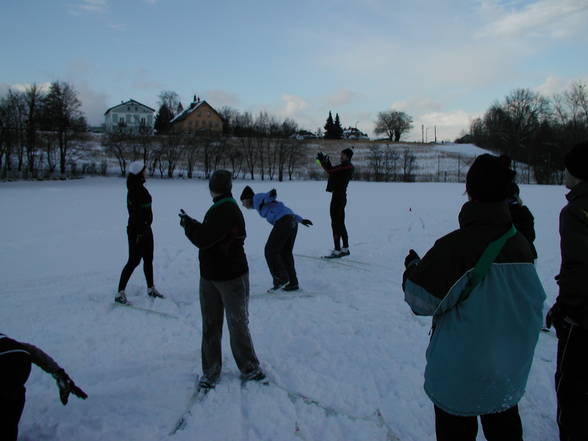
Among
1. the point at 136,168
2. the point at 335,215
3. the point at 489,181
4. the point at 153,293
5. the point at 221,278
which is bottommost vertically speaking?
the point at 153,293

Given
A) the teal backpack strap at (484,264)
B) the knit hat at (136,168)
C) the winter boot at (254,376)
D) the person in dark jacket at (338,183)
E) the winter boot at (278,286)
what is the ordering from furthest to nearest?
the person in dark jacket at (338,183) → the winter boot at (278,286) → the knit hat at (136,168) → the winter boot at (254,376) → the teal backpack strap at (484,264)

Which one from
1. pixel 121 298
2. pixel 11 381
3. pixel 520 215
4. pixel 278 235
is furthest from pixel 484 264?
pixel 121 298

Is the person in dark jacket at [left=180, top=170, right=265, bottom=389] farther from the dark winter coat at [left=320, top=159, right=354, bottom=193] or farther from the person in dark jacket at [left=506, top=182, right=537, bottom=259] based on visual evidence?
the dark winter coat at [left=320, top=159, right=354, bottom=193]

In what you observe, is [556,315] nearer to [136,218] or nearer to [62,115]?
[136,218]

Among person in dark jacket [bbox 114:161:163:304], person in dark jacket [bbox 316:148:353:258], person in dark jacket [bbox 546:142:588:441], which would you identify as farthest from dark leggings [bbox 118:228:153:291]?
person in dark jacket [bbox 546:142:588:441]

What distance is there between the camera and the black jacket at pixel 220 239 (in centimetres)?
357

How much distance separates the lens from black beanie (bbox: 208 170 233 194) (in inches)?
147

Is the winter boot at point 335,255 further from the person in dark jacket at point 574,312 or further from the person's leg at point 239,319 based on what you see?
the person in dark jacket at point 574,312

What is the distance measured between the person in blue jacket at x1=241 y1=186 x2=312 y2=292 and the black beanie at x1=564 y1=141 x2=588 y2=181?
3999 mm

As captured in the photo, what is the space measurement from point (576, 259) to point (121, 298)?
534cm

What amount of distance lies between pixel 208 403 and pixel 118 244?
26.5 feet

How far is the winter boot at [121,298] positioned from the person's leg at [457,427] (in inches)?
188

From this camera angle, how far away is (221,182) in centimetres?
374

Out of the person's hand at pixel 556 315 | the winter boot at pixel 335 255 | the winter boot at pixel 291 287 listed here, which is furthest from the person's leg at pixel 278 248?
the person's hand at pixel 556 315
